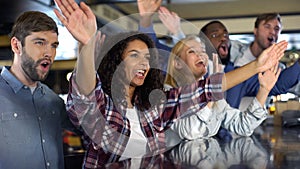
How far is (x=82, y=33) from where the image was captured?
95 cm

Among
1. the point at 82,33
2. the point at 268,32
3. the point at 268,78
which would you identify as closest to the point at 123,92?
the point at 82,33

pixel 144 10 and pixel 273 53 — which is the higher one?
pixel 144 10

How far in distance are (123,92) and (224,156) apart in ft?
1.07

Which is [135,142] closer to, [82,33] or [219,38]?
[82,33]

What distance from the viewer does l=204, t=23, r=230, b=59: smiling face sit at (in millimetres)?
1826

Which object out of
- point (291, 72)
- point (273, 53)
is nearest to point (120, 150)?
point (273, 53)

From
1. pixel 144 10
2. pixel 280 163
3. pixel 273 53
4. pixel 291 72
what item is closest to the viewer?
pixel 280 163

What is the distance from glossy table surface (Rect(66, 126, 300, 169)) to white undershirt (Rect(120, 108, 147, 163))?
0.06 metres

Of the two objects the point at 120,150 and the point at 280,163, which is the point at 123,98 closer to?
the point at 120,150

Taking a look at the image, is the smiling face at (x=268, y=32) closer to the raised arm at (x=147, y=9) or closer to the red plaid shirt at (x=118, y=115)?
the raised arm at (x=147, y=9)

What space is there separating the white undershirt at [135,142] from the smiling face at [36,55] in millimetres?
278

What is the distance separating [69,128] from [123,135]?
0.34m

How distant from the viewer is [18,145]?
3.86 feet

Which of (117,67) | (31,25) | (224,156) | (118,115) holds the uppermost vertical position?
(31,25)
